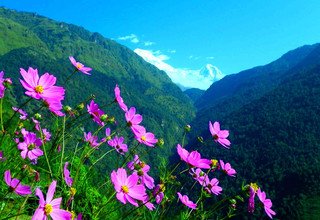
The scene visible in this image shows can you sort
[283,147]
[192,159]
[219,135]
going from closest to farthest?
[192,159], [219,135], [283,147]

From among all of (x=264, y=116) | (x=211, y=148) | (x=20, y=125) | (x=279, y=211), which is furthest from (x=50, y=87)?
(x=264, y=116)

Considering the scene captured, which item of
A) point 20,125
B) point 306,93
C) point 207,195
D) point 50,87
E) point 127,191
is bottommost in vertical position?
point 306,93

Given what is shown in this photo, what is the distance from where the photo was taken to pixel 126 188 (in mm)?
1733

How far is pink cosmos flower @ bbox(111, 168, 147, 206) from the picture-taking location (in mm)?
1623

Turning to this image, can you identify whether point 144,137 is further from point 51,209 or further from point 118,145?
point 51,209

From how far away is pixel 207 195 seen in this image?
2725mm

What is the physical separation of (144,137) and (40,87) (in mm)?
852

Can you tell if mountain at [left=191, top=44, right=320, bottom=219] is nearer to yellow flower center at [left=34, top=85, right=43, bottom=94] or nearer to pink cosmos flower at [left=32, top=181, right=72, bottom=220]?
yellow flower center at [left=34, top=85, right=43, bottom=94]

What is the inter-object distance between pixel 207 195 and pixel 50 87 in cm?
135

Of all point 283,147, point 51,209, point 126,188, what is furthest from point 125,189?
point 283,147

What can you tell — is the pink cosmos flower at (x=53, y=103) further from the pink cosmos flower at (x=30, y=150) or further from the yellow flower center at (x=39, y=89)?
the pink cosmos flower at (x=30, y=150)

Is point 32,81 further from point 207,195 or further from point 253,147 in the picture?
point 253,147

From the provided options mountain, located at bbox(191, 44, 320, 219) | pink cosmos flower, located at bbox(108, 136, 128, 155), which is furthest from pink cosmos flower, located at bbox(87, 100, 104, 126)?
mountain, located at bbox(191, 44, 320, 219)

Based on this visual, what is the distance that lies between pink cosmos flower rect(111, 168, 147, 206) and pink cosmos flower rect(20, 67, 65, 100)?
425mm
